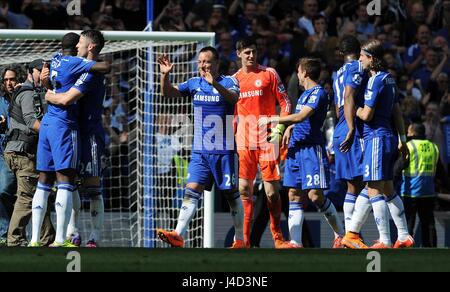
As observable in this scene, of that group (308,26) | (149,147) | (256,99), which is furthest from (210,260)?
(308,26)

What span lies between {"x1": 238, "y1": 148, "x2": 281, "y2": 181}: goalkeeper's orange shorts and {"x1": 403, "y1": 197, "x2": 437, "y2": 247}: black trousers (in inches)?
120

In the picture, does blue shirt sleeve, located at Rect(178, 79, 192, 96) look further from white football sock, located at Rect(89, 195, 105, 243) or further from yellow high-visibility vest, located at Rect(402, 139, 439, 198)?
yellow high-visibility vest, located at Rect(402, 139, 439, 198)

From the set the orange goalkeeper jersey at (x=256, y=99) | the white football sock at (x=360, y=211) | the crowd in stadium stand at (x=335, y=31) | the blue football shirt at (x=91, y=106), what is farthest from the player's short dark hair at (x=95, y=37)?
the crowd in stadium stand at (x=335, y=31)

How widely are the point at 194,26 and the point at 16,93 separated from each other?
596 cm

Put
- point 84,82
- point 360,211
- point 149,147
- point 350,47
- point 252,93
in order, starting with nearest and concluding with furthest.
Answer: point 84,82 < point 360,211 < point 350,47 < point 252,93 < point 149,147

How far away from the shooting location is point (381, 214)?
11.3 meters

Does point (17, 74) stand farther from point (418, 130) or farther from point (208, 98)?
point (418, 130)

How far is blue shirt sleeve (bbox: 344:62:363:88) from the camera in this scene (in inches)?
443

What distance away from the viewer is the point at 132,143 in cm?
1527

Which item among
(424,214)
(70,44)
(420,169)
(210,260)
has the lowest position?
(210,260)

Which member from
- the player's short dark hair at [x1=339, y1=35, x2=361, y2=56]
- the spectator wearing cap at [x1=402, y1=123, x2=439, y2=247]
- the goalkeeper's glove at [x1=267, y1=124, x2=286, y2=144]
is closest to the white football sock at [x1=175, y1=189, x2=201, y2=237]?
the goalkeeper's glove at [x1=267, y1=124, x2=286, y2=144]

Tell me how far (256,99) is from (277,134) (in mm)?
611
